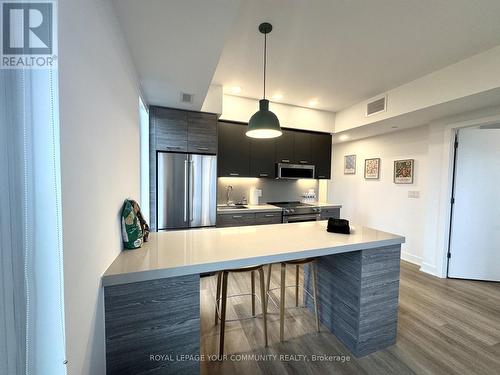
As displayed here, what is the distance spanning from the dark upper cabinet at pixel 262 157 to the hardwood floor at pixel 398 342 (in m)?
2.04

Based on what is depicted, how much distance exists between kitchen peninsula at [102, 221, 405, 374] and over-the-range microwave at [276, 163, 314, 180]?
72.6 inches

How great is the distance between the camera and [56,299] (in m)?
0.65

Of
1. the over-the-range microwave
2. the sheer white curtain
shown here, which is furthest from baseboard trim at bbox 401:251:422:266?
the sheer white curtain

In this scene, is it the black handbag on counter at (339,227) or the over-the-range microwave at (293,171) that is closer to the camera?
the black handbag on counter at (339,227)

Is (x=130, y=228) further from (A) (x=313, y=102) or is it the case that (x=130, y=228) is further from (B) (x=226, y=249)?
(A) (x=313, y=102)

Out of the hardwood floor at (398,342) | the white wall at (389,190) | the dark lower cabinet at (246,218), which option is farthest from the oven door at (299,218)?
the hardwood floor at (398,342)

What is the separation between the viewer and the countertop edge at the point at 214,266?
108cm

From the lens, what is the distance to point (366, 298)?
5.51 ft

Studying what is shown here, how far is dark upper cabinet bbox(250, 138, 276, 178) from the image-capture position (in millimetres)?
3781

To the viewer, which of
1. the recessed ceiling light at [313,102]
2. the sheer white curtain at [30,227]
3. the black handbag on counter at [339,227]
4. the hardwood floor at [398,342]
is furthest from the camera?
the recessed ceiling light at [313,102]

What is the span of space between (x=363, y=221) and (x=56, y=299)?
4998 mm

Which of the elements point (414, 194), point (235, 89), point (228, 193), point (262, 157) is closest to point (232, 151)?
point (262, 157)

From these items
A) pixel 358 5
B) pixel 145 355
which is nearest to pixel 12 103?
pixel 145 355

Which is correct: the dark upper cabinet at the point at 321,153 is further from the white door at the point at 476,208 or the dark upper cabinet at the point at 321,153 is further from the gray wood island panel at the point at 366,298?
the gray wood island panel at the point at 366,298
